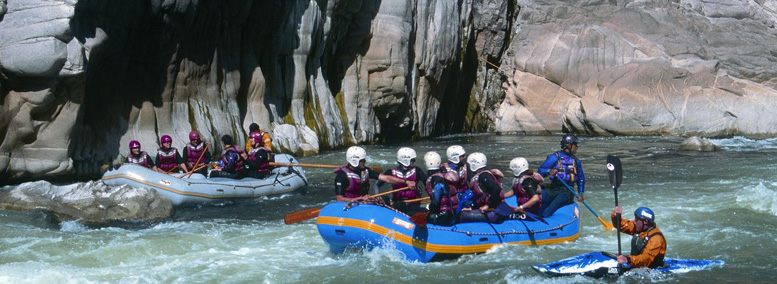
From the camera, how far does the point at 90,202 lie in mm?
12852

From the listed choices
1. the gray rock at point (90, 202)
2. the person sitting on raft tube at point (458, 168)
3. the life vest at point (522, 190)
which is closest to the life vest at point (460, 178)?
the person sitting on raft tube at point (458, 168)

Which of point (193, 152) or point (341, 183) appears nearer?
point (341, 183)

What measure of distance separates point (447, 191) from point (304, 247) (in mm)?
2448

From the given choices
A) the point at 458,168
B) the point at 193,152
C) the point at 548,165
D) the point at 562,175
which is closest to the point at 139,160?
the point at 193,152

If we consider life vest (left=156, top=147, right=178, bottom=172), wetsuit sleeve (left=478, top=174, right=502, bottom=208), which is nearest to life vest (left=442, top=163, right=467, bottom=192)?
wetsuit sleeve (left=478, top=174, right=502, bottom=208)

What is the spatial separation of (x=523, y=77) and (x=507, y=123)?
265 centimetres

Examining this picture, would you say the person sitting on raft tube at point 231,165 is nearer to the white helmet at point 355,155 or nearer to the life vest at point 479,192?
the white helmet at point 355,155

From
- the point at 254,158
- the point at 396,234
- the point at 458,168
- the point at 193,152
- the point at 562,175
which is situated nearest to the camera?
the point at 396,234

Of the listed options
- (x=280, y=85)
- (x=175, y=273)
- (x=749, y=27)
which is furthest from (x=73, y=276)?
(x=749, y=27)

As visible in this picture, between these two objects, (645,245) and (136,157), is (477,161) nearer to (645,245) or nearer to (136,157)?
(645,245)

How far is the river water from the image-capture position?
359 inches

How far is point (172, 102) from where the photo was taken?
64.8 feet

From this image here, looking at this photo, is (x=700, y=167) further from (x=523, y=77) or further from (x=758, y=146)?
(x=523, y=77)

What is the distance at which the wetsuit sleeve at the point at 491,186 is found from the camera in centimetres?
1002
